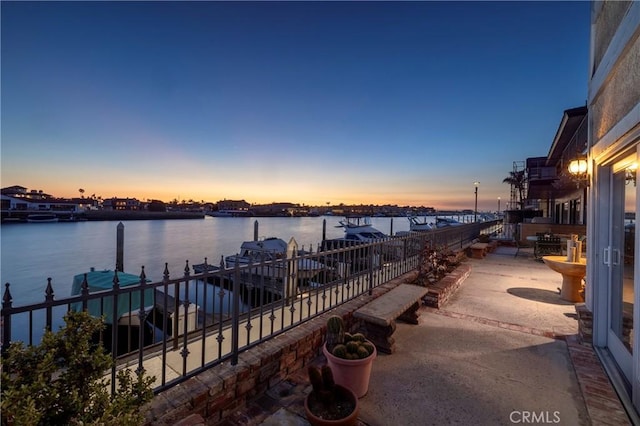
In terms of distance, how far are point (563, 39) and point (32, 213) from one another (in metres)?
93.9

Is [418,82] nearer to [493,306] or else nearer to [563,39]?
[563,39]

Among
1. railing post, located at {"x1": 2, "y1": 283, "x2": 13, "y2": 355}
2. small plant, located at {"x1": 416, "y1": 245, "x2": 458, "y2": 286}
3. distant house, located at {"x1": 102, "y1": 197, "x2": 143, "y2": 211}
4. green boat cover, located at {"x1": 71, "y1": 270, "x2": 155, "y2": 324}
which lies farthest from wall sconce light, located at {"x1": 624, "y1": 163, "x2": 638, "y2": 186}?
distant house, located at {"x1": 102, "y1": 197, "x2": 143, "y2": 211}

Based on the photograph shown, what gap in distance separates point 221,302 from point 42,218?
90.3 m

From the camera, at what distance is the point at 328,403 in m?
2.24

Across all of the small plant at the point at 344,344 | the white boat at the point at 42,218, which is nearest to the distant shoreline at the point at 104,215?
the white boat at the point at 42,218

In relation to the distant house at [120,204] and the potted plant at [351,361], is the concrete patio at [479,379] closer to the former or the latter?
the potted plant at [351,361]

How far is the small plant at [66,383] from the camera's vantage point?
1.14m

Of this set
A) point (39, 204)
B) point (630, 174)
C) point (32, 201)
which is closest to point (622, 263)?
point (630, 174)

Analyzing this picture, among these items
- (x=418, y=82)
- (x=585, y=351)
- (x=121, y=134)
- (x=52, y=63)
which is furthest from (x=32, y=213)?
(x=585, y=351)

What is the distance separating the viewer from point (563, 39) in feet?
25.3

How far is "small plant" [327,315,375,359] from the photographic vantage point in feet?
8.64

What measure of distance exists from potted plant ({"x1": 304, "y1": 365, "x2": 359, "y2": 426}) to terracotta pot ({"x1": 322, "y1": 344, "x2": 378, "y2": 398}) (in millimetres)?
214

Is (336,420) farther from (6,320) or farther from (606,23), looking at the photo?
(606,23)

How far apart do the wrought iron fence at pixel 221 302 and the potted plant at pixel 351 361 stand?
73 centimetres
